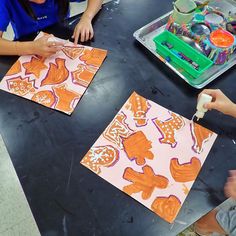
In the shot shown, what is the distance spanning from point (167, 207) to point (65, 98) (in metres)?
0.37

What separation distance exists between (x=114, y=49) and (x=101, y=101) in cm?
20

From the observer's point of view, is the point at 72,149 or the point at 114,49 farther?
the point at 114,49

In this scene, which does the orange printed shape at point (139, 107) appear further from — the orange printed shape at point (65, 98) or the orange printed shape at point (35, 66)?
the orange printed shape at point (35, 66)

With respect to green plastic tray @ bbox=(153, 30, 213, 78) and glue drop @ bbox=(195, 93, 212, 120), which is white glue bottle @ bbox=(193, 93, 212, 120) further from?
green plastic tray @ bbox=(153, 30, 213, 78)

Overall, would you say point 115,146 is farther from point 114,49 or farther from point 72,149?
point 114,49

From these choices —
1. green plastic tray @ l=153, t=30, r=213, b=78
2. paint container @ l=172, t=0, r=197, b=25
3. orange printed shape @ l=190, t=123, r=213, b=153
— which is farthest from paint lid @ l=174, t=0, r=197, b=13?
orange printed shape @ l=190, t=123, r=213, b=153

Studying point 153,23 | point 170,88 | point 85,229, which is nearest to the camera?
point 85,229

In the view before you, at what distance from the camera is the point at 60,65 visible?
780 mm

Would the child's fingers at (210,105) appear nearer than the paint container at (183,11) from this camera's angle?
Yes

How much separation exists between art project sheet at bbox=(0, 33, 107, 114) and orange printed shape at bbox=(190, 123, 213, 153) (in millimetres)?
305

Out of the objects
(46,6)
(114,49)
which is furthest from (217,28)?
(46,6)

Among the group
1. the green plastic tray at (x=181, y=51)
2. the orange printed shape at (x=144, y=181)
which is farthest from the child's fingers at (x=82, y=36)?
the orange printed shape at (x=144, y=181)

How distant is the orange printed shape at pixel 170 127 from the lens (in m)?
0.66

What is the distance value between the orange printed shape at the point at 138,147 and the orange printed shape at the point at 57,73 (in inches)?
10.1
